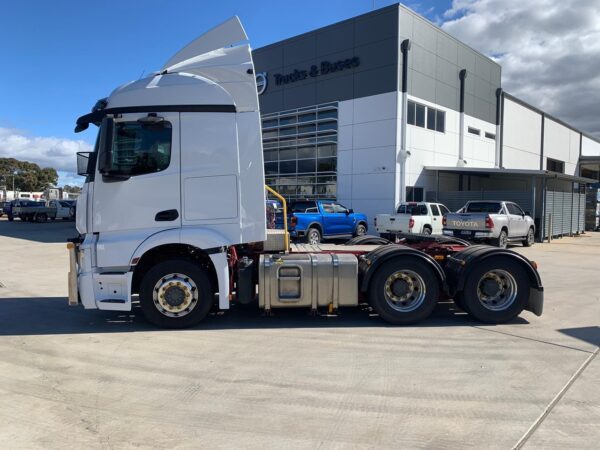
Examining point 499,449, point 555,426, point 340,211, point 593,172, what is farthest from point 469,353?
point 593,172

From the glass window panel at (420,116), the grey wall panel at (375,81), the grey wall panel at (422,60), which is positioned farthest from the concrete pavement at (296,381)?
the grey wall panel at (422,60)

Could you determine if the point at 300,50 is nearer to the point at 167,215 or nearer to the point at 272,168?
the point at 272,168

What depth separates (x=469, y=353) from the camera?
18.2 ft

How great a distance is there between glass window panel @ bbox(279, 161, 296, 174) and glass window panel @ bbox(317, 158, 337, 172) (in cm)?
231

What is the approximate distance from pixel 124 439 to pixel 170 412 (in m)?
0.51

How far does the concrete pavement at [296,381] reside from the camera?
11.8 feet

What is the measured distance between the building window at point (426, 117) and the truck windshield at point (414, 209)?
6053mm

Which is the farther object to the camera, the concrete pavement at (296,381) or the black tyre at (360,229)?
the black tyre at (360,229)

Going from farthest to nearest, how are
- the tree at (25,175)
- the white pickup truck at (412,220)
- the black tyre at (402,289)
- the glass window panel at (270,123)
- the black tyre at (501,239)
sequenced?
the tree at (25,175) → the glass window panel at (270,123) → the white pickup truck at (412,220) → the black tyre at (501,239) → the black tyre at (402,289)

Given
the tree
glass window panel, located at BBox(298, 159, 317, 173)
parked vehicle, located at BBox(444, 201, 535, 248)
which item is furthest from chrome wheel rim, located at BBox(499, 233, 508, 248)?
the tree

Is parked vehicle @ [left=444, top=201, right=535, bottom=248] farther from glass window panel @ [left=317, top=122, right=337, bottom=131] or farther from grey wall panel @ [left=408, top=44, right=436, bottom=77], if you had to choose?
glass window panel @ [left=317, top=122, right=337, bottom=131]

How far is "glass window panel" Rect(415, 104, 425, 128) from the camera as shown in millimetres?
25312

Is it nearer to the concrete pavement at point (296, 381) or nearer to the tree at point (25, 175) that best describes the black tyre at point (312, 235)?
the concrete pavement at point (296, 381)

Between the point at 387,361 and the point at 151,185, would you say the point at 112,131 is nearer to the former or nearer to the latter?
the point at 151,185
